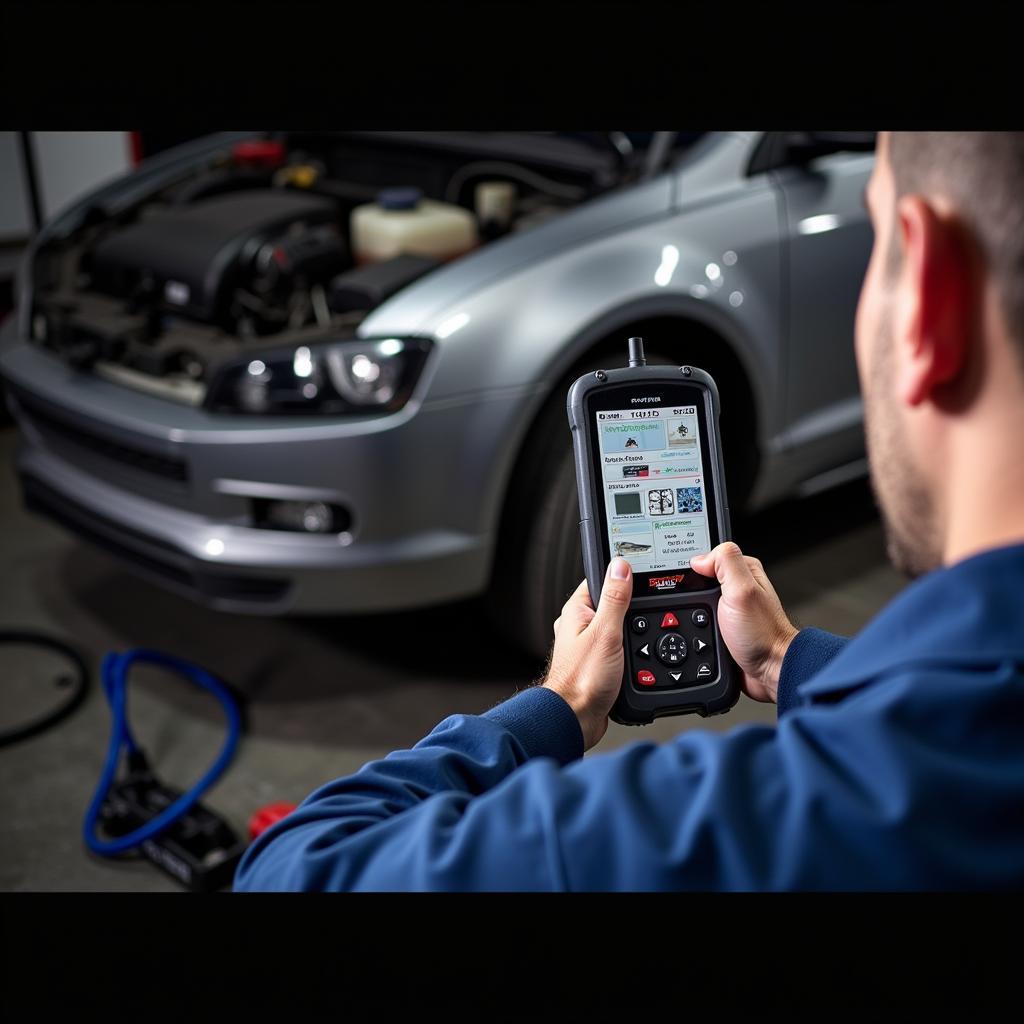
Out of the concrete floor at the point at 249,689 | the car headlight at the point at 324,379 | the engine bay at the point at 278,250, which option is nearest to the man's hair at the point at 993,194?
the concrete floor at the point at 249,689

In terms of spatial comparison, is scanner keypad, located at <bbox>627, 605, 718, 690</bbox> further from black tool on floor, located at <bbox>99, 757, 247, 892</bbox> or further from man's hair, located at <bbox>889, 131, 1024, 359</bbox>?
black tool on floor, located at <bbox>99, 757, 247, 892</bbox>

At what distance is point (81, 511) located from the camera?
188 cm

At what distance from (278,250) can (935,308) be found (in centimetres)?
166

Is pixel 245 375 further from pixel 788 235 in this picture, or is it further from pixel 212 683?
pixel 788 235

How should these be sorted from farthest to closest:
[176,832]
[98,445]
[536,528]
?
[98,445], [176,832], [536,528]

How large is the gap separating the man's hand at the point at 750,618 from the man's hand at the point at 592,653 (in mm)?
44

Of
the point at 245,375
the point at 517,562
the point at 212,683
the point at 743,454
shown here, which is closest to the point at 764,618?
the point at 743,454

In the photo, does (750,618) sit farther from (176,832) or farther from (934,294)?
(176,832)

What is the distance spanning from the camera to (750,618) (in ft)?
2.08

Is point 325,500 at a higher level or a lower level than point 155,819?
higher

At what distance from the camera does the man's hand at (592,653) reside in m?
0.62

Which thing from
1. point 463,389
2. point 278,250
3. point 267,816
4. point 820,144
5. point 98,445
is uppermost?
point 820,144

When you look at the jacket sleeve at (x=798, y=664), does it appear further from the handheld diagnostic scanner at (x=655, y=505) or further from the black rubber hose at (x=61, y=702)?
the black rubber hose at (x=61, y=702)

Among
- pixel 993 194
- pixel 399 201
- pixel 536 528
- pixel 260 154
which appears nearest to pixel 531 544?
pixel 536 528
